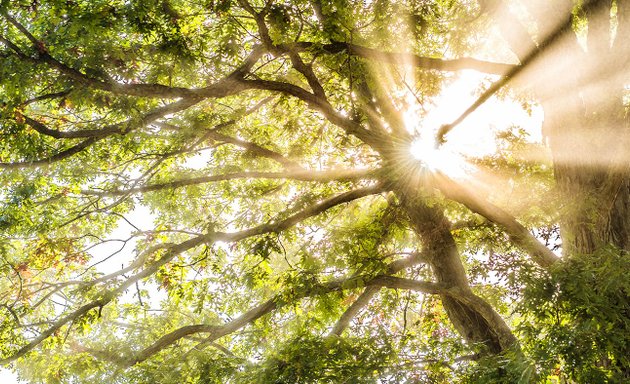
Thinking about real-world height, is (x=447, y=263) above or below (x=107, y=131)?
below

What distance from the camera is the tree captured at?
5.42 meters

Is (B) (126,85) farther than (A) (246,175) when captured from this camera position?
No

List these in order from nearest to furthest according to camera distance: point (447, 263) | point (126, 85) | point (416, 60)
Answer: point (126, 85) < point (416, 60) < point (447, 263)

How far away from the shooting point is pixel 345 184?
8.43 m

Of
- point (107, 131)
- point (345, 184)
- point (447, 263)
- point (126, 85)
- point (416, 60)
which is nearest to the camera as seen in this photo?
point (126, 85)

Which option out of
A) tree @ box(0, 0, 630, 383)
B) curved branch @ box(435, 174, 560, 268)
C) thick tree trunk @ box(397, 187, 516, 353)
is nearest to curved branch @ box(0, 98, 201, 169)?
tree @ box(0, 0, 630, 383)

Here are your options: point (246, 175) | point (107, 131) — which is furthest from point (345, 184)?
point (107, 131)

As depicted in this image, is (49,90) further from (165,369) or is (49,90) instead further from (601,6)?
(601,6)

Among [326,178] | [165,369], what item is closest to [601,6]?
[326,178]

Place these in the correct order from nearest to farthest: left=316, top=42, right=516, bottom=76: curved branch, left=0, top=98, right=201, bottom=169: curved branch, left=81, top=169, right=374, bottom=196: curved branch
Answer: left=0, top=98, right=201, bottom=169: curved branch
left=316, top=42, right=516, bottom=76: curved branch
left=81, top=169, right=374, bottom=196: curved branch

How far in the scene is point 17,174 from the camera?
22.8 ft

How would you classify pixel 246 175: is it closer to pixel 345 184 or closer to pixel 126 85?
pixel 345 184

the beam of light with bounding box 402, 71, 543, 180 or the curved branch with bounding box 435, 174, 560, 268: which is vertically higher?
the beam of light with bounding box 402, 71, 543, 180

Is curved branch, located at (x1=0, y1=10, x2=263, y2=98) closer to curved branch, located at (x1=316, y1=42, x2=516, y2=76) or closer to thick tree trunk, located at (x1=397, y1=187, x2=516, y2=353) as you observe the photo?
curved branch, located at (x1=316, y1=42, x2=516, y2=76)
